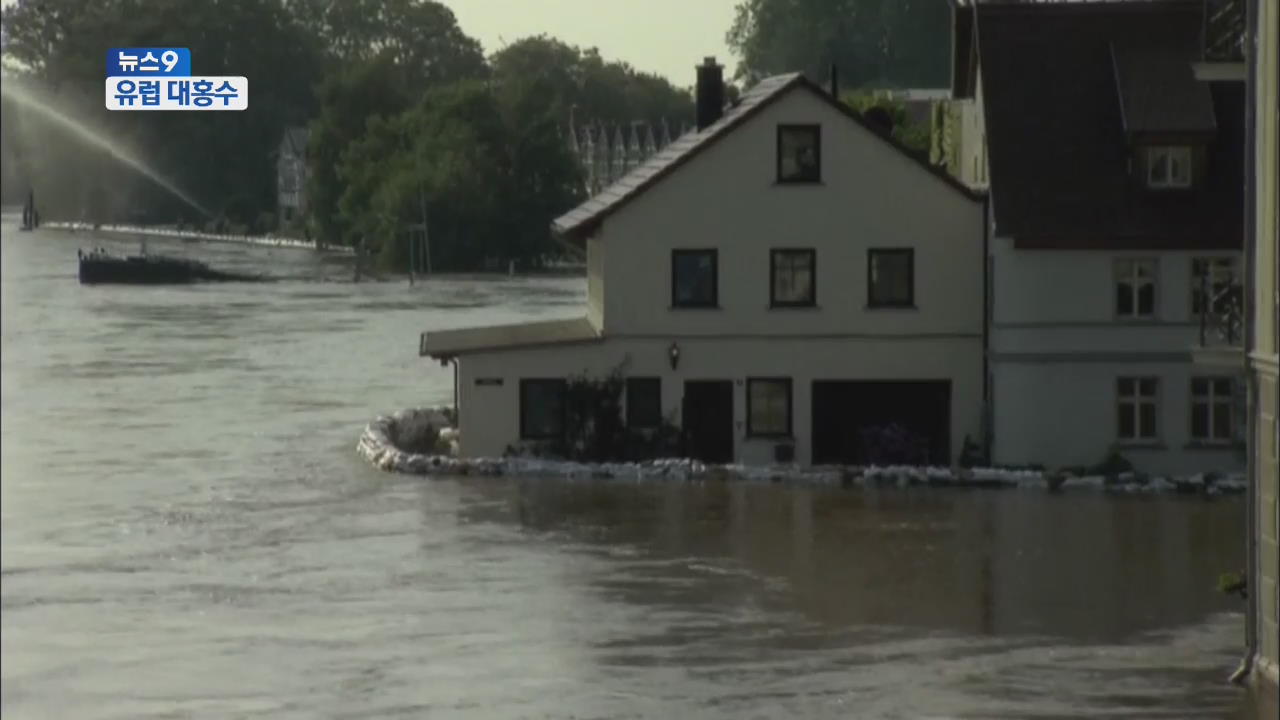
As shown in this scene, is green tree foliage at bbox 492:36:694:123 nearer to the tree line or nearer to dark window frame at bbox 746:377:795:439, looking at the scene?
the tree line

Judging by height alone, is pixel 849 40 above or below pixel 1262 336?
above

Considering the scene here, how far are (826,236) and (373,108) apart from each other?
68.8 m

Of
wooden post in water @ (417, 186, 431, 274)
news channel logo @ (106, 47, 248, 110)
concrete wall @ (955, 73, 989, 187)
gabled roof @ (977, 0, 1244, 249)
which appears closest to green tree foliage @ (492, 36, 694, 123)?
wooden post in water @ (417, 186, 431, 274)

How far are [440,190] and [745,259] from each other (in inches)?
2750

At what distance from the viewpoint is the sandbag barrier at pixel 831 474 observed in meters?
33.5

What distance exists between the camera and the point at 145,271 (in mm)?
78000

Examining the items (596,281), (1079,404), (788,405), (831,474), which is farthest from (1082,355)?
(596,281)

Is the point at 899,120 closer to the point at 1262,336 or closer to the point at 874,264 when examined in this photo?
the point at 874,264

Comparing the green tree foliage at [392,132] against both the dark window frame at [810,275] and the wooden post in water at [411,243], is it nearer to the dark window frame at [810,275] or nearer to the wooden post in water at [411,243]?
the wooden post in water at [411,243]

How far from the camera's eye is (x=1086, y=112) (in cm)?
3538

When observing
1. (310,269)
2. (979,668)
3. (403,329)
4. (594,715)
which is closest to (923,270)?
(979,668)

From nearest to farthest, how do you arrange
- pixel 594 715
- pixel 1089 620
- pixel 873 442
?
1. pixel 594 715
2. pixel 1089 620
3. pixel 873 442

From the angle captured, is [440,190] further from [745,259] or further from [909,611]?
[909,611]

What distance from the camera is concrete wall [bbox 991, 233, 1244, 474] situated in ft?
113
